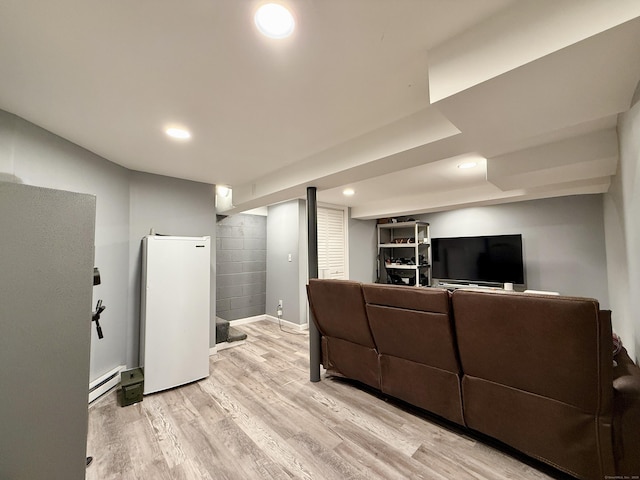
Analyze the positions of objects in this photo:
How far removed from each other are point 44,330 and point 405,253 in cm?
570

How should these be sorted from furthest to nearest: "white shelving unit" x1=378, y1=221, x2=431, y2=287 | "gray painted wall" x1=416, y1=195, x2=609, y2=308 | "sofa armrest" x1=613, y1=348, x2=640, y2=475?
"white shelving unit" x1=378, y1=221, x2=431, y2=287 → "gray painted wall" x1=416, y1=195, x2=609, y2=308 → "sofa armrest" x1=613, y1=348, x2=640, y2=475

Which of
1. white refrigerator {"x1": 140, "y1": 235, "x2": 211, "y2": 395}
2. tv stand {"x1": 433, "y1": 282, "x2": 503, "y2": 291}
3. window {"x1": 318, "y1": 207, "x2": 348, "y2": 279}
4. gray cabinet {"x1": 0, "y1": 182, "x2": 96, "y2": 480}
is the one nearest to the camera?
gray cabinet {"x1": 0, "y1": 182, "x2": 96, "y2": 480}

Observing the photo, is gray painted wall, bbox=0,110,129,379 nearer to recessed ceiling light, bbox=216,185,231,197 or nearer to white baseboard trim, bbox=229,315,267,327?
recessed ceiling light, bbox=216,185,231,197

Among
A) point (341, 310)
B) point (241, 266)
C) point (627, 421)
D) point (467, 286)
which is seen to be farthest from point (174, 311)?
point (467, 286)

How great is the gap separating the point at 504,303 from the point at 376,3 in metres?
1.64

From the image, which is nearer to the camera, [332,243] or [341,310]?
[341,310]

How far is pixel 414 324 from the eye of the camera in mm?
1892

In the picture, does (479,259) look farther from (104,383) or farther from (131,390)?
(104,383)

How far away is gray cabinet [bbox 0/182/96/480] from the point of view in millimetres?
953

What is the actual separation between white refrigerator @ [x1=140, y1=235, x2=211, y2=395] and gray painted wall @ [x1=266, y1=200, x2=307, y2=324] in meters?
1.83

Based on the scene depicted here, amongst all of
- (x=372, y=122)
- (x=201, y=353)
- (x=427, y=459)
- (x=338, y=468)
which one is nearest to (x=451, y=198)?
(x=372, y=122)

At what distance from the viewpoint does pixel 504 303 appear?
4.85 ft

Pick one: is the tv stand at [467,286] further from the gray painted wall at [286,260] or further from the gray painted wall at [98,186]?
the gray painted wall at [98,186]

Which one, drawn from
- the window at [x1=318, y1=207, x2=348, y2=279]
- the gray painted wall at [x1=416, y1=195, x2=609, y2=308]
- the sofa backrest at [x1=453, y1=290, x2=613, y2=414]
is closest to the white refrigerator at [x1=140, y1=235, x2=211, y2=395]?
the window at [x1=318, y1=207, x2=348, y2=279]
